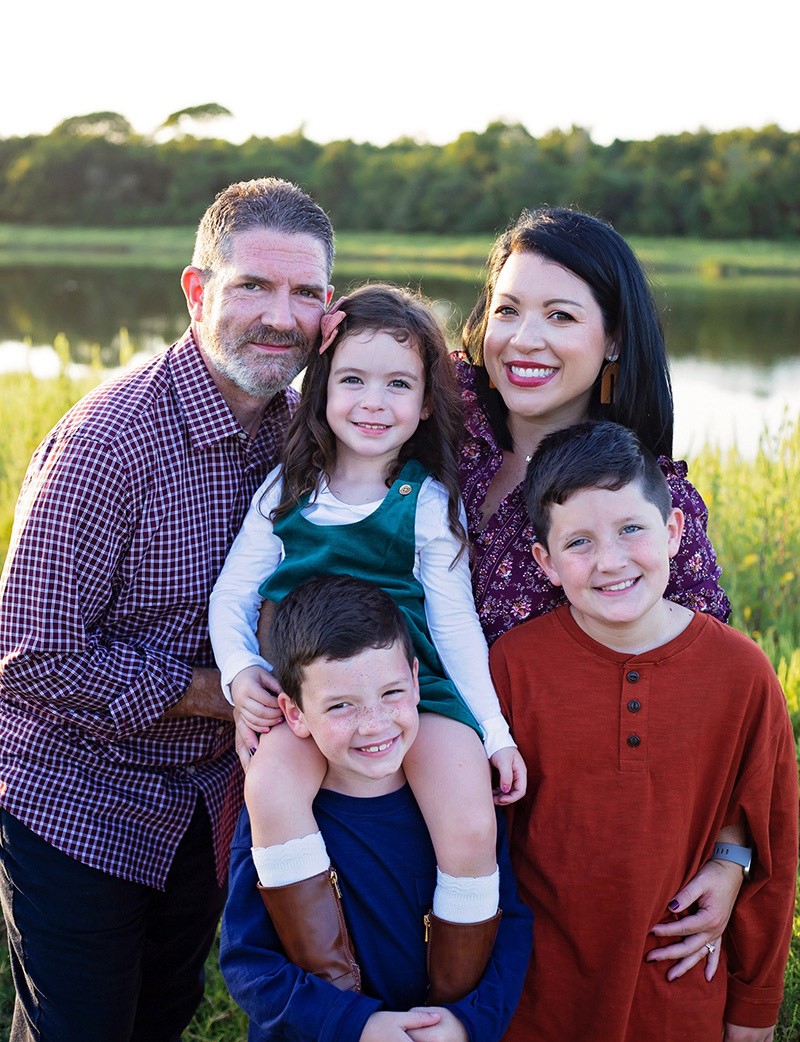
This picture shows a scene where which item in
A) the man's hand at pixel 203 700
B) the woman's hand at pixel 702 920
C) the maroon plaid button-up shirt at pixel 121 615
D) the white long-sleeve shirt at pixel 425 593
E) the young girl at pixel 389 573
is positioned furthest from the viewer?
the man's hand at pixel 203 700

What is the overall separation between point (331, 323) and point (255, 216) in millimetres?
375

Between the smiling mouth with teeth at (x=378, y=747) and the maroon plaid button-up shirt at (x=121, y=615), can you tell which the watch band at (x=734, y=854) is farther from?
the maroon plaid button-up shirt at (x=121, y=615)

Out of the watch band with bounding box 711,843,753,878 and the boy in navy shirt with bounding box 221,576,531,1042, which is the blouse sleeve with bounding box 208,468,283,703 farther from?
the watch band with bounding box 711,843,753,878

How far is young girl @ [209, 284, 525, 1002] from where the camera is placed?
203cm

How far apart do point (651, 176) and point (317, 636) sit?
27032 mm

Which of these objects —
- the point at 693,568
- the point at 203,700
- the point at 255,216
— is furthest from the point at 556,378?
the point at 203,700

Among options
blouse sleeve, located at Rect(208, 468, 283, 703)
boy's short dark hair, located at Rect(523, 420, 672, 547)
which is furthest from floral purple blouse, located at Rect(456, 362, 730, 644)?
blouse sleeve, located at Rect(208, 468, 283, 703)

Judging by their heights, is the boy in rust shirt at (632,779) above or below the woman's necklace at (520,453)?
below

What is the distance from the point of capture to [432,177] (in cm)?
2959

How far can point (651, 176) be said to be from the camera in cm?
2670

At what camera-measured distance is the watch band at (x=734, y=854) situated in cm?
220

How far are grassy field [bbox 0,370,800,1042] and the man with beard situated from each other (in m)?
2.36

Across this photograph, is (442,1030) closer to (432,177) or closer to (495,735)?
(495,735)

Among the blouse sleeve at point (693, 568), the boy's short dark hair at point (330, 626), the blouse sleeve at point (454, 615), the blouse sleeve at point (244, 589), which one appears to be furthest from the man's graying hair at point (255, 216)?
the blouse sleeve at point (693, 568)
